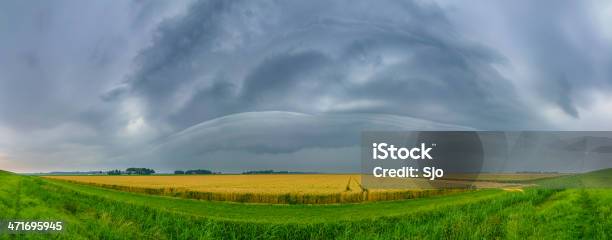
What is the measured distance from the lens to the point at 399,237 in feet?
36.6

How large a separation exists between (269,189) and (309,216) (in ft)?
14.1

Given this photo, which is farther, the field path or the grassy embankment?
the grassy embankment

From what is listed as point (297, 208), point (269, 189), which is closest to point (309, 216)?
point (297, 208)

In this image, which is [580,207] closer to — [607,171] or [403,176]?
[607,171]

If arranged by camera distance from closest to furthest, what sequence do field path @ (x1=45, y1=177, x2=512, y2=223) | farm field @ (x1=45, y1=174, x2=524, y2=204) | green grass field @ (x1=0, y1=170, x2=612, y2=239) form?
green grass field @ (x1=0, y1=170, x2=612, y2=239) → field path @ (x1=45, y1=177, x2=512, y2=223) → farm field @ (x1=45, y1=174, x2=524, y2=204)

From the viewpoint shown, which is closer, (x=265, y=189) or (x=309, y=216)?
(x=309, y=216)

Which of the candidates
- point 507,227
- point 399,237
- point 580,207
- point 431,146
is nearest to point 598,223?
point 580,207

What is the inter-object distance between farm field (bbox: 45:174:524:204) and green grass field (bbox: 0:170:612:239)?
2.30 ft

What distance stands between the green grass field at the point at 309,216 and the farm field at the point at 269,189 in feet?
2.30

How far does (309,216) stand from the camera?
1195 cm

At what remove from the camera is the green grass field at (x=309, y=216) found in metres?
10.8

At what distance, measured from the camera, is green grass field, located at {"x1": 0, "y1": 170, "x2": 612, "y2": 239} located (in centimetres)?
1084

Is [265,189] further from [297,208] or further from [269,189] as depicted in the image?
[297,208]

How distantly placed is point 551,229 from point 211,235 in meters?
7.53
